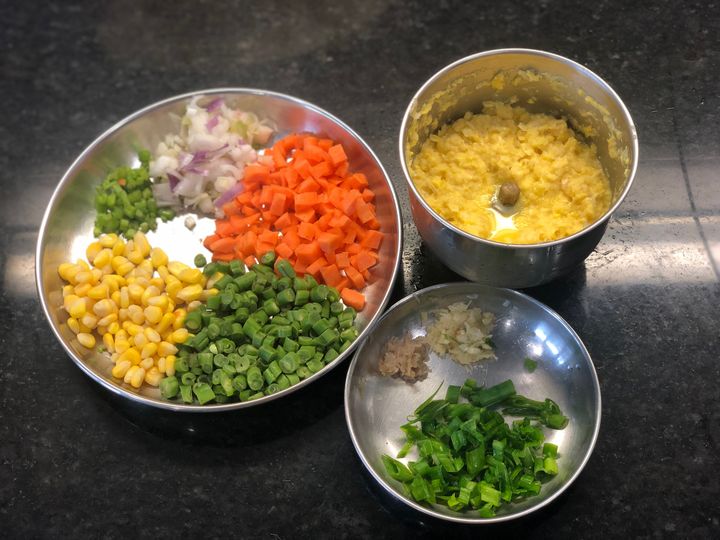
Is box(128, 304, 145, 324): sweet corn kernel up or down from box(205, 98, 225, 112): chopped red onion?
down

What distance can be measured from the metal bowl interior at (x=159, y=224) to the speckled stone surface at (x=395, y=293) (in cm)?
12

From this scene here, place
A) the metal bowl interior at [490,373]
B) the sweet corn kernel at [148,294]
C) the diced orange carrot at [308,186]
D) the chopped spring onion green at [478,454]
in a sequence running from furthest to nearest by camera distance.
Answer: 1. the diced orange carrot at [308,186]
2. the sweet corn kernel at [148,294]
3. the metal bowl interior at [490,373]
4. the chopped spring onion green at [478,454]

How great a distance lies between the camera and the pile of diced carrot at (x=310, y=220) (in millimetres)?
2115

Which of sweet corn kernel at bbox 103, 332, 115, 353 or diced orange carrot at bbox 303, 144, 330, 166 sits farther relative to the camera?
diced orange carrot at bbox 303, 144, 330, 166

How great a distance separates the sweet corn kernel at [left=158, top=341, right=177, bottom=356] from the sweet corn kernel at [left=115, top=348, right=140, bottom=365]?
2.5 inches

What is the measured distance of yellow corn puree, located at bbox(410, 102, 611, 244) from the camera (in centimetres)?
202

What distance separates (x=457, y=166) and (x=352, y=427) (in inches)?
31.7

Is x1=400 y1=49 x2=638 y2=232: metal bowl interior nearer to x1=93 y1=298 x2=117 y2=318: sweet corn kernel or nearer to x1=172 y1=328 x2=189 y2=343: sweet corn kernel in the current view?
x1=172 y1=328 x2=189 y2=343: sweet corn kernel

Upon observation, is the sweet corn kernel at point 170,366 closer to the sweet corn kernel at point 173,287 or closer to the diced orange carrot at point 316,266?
the sweet corn kernel at point 173,287

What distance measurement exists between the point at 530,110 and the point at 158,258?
1202 millimetres

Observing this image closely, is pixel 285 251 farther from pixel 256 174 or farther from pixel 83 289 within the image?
pixel 83 289

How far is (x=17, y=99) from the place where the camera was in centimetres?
268

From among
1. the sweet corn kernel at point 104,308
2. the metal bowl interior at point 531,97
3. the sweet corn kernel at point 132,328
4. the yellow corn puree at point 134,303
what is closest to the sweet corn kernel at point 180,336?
the yellow corn puree at point 134,303

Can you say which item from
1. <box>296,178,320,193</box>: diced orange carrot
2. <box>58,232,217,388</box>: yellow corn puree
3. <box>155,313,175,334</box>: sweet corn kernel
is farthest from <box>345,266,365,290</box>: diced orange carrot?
<box>155,313,175,334</box>: sweet corn kernel
